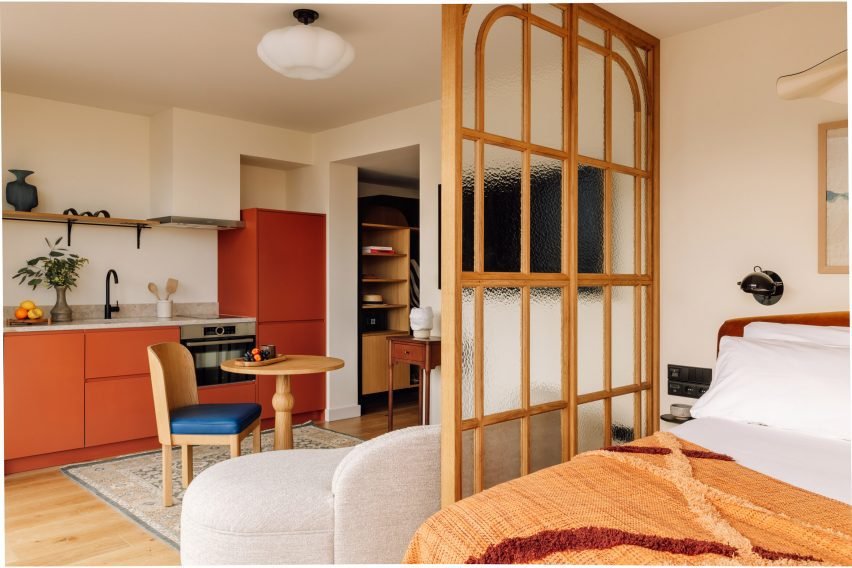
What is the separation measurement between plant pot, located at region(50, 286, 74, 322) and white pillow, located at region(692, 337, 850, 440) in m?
4.18

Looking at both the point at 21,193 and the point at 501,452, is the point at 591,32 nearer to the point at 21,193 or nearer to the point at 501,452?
the point at 501,452

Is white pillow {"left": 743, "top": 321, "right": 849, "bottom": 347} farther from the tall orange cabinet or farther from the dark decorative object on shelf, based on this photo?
the dark decorative object on shelf

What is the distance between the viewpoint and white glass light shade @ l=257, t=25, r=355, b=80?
9.36ft

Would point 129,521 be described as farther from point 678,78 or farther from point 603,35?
point 678,78

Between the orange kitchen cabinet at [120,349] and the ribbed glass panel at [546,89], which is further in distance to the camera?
the orange kitchen cabinet at [120,349]

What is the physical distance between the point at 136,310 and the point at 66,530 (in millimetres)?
2268

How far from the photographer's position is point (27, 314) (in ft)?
14.0

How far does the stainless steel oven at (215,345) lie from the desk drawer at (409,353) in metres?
1.29

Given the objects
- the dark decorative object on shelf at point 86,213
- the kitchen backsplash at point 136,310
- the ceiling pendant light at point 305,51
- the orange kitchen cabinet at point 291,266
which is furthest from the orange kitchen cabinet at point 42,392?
the ceiling pendant light at point 305,51

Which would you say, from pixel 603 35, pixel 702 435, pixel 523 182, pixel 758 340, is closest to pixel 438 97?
pixel 603 35

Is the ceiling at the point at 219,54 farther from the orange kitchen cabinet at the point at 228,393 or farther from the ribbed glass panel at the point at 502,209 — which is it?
the orange kitchen cabinet at the point at 228,393

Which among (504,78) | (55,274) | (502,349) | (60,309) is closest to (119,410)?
(60,309)

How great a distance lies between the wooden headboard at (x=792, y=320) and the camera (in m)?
2.66

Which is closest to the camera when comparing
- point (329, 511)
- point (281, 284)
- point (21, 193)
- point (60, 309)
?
point (329, 511)
